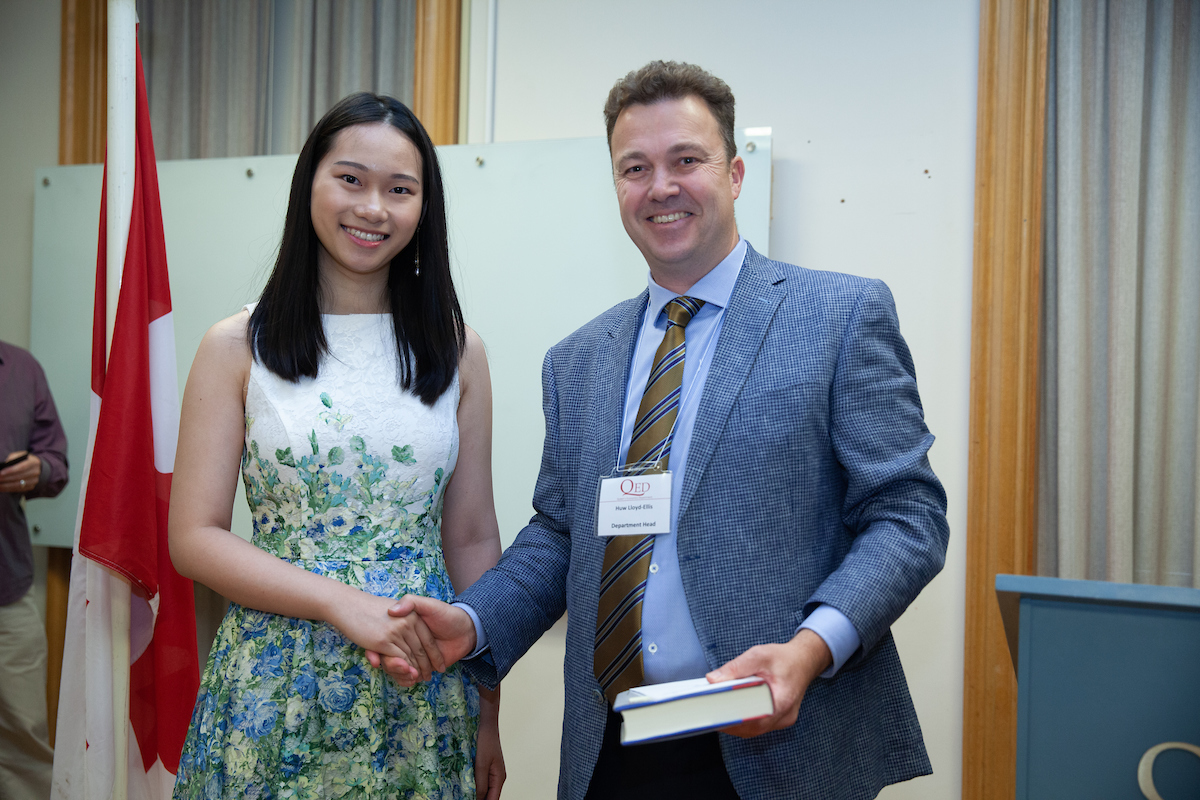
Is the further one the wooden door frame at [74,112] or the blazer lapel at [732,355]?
the wooden door frame at [74,112]

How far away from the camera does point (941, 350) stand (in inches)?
100

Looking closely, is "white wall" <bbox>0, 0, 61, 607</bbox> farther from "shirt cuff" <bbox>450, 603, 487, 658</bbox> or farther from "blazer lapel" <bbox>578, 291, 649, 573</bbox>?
"blazer lapel" <bbox>578, 291, 649, 573</bbox>

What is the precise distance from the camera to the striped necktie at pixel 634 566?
1302 mm

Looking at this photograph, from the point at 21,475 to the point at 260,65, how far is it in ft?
5.77

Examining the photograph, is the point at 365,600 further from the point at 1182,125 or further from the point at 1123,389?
the point at 1182,125

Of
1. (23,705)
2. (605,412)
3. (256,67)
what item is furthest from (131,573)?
(256,67)

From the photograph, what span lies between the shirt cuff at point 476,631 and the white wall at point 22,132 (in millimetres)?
2845


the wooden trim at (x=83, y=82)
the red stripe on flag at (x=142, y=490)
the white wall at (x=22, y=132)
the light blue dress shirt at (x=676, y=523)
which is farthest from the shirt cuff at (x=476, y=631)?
the wooden trim at (x=83, y=82)

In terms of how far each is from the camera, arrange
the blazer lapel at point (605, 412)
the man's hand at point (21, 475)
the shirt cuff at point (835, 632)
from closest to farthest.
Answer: the shirt cuff at point (835, 632), the blazer lapel at point (605, 412), the man's hand at point (21, 475)

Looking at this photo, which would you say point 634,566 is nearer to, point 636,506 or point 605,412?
point 636,506

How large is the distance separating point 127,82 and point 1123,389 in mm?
2690

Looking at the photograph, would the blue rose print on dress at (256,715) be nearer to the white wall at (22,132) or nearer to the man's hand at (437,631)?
the man's hand at (437,631)

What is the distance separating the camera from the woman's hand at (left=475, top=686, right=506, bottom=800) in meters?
1.58

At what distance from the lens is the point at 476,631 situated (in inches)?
57.2
